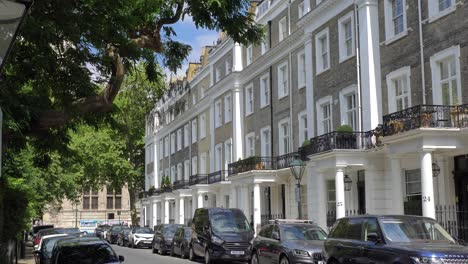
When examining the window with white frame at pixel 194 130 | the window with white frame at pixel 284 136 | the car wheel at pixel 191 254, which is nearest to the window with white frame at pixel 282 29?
the window with white frame at pixel 284 136

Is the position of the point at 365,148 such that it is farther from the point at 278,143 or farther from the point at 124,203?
the point at 124,203

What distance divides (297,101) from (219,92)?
43.2 feet

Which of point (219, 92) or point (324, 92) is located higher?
point (219, 92)

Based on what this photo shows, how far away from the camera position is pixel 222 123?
4550cm

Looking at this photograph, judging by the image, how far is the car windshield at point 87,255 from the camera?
12.5m

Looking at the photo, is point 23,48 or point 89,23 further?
point 23,48

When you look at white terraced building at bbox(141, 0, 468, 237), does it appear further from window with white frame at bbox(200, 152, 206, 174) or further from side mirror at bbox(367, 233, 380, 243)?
side mirror at bbox(367, 233, 380, 243)

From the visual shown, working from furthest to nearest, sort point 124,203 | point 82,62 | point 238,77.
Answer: point 124,203
point 238,77
point 82,62

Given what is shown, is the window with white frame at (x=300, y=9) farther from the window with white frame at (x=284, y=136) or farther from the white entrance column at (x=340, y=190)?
the white entrance column at (x=340, y=190)

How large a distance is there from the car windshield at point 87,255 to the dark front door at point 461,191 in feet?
42.3

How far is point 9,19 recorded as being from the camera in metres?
4.46

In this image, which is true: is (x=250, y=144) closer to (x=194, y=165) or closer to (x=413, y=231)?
(x=194, y=165)

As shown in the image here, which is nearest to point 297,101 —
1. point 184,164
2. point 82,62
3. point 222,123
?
point 222,123

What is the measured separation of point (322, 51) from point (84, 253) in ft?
64.3
